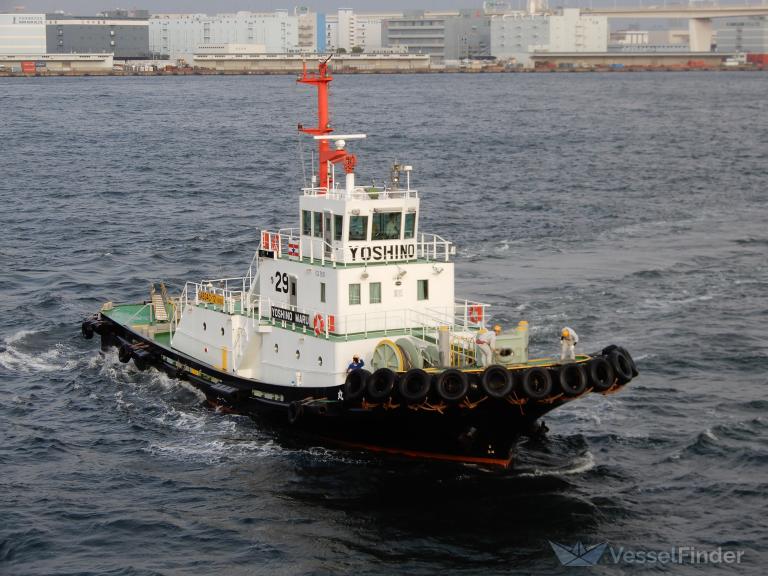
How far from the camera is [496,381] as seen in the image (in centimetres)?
2311

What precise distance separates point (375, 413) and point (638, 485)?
5.23 m

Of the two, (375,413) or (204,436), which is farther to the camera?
(204,436)

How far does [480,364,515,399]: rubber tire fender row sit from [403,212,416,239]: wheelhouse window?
16.7ft

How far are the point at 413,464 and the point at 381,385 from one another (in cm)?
193

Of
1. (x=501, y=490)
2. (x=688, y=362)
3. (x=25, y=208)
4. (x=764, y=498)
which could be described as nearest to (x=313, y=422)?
(x=501, y=490)

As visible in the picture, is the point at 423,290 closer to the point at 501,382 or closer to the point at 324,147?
the point at 324,147

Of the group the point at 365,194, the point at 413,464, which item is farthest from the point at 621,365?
the point at 365,194

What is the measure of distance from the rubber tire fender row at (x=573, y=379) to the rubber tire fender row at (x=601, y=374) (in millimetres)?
144

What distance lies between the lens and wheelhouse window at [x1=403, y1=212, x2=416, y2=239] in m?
27.2

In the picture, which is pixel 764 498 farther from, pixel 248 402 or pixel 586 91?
pixel 586 91

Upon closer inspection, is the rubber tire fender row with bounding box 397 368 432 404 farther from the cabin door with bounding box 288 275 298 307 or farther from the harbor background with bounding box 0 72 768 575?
the cabin door with bounding box 288 275 298 307

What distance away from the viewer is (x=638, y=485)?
2369 centimetres

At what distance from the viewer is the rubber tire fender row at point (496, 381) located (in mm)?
22922

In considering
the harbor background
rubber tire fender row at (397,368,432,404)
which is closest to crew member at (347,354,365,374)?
rubber tire fender row at (397,368,432,404)
